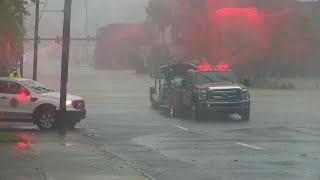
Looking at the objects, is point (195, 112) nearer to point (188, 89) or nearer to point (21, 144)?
point (188, 89)

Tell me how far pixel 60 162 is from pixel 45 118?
867 cm

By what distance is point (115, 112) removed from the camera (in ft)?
98.8

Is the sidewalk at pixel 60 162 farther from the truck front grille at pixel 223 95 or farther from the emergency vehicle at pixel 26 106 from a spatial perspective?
the truck front grille at pixel 223 95

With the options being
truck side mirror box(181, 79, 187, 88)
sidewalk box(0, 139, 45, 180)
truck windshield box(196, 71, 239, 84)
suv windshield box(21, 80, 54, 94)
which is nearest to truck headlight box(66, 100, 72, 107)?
suv windshield box(21, 80, 54, 94)

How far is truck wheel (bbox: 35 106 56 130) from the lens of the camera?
20.8 meters

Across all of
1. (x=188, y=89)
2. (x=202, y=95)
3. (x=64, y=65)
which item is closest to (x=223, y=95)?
(x=202, y=95)

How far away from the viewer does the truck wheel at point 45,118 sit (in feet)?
68.2

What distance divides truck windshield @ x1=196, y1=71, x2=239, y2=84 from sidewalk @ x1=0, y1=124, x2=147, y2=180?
10582 mm

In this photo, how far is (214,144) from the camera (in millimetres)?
16531

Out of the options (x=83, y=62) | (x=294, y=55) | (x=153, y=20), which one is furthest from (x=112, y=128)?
(x=83, y=62)

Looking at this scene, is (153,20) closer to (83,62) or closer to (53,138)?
(83,62)

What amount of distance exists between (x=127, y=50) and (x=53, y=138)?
388 feet

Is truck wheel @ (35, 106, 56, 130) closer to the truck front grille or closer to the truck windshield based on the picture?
the truck front grille

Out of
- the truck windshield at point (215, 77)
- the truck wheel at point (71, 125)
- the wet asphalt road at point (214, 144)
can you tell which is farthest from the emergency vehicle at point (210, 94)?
the truck wheel at point (71, 125)
